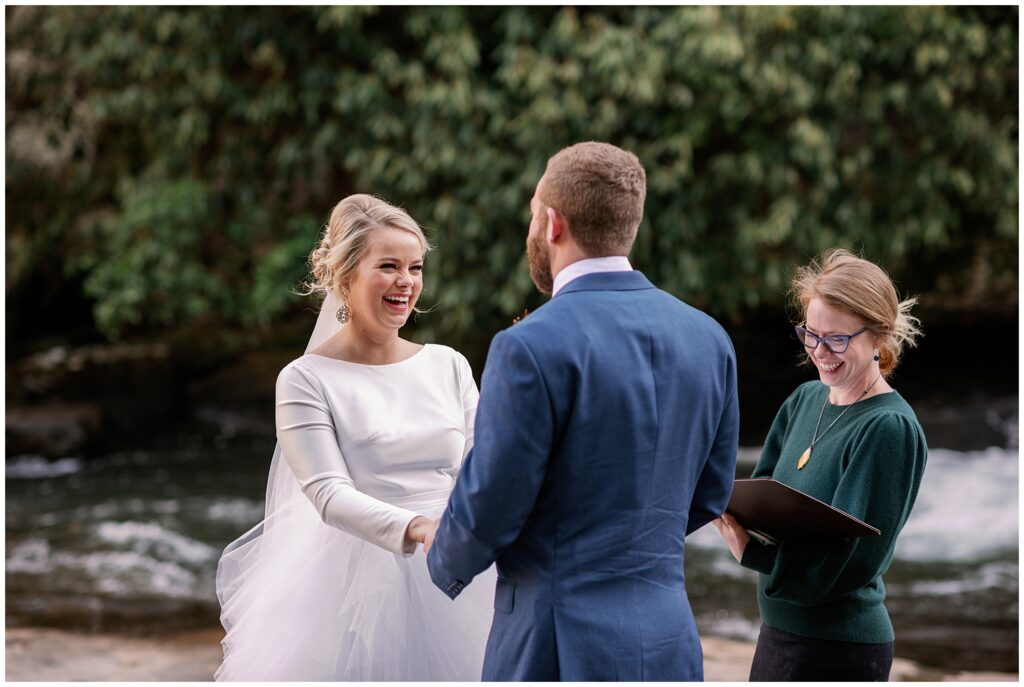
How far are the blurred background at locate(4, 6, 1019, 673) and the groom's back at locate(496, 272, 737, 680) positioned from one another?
14.8 ft

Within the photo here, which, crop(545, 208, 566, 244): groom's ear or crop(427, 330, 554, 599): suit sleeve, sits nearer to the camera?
crop(427, 330, 554, 599): suit sleeve

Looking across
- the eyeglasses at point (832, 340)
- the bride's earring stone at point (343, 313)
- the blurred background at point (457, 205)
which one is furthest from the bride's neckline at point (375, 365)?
the blurred background at point (457, 205)

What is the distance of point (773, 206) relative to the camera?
8.70 meters

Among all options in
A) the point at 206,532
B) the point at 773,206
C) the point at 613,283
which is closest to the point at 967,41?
the point at 773,206

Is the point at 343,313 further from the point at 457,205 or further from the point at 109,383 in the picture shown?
the point at 109,383

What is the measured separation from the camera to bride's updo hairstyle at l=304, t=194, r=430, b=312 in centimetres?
232

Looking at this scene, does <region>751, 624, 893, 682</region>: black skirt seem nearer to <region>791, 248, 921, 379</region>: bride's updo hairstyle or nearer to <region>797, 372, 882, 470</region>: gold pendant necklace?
<region>797, 372, 882, 470</region>: gold pendant necklace

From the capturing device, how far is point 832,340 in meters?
2.25

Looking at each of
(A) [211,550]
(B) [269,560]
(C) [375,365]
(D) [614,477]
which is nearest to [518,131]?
(A) [211,550]

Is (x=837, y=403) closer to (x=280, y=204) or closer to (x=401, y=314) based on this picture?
(x=401, y=314)

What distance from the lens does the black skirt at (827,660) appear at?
7.31 ft

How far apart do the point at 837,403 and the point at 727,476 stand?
0.44m

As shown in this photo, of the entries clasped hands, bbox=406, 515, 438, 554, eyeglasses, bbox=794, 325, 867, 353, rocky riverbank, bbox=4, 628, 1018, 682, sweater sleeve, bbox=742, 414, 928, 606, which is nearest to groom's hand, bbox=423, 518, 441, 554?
clasped hands, bbox=406, 515, 438, 554

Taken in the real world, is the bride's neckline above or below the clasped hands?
above
